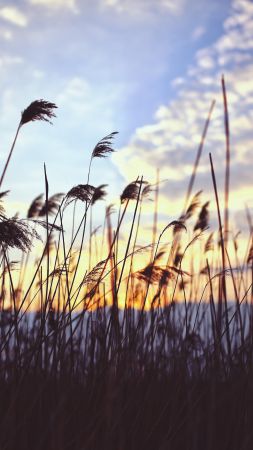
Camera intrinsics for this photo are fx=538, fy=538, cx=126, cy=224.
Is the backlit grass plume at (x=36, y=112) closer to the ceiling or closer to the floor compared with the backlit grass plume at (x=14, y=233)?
closer to the ceiling

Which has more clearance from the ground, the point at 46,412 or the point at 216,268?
the point at 216,268

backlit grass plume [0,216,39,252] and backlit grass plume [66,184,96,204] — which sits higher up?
backlit grass plume [66,184,96,204]

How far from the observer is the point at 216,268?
590cm

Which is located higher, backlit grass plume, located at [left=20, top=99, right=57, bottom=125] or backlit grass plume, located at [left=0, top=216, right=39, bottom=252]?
backlit grass plume, located at [left=20, top=99, right=57, bottom=125]

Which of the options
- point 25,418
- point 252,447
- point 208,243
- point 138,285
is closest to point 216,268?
point 208,243

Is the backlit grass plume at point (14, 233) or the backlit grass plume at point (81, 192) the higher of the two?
the backlit grass plume at point (81, 192)

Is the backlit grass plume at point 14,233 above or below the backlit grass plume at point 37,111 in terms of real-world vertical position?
below

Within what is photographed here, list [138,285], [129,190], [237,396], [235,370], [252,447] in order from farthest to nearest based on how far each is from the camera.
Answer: [138,285] < [129,190] < [235,370] < [237,396] < [252,447]

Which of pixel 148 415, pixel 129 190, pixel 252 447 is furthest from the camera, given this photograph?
pixel 129 190

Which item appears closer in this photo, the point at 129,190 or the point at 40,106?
the point at 40,106

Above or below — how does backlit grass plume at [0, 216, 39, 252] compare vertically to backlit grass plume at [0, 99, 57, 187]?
below

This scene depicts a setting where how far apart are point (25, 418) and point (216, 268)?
408 cm

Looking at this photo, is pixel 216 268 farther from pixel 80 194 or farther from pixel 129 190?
pixel 80 194

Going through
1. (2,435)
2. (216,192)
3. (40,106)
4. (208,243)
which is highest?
(208,243)
